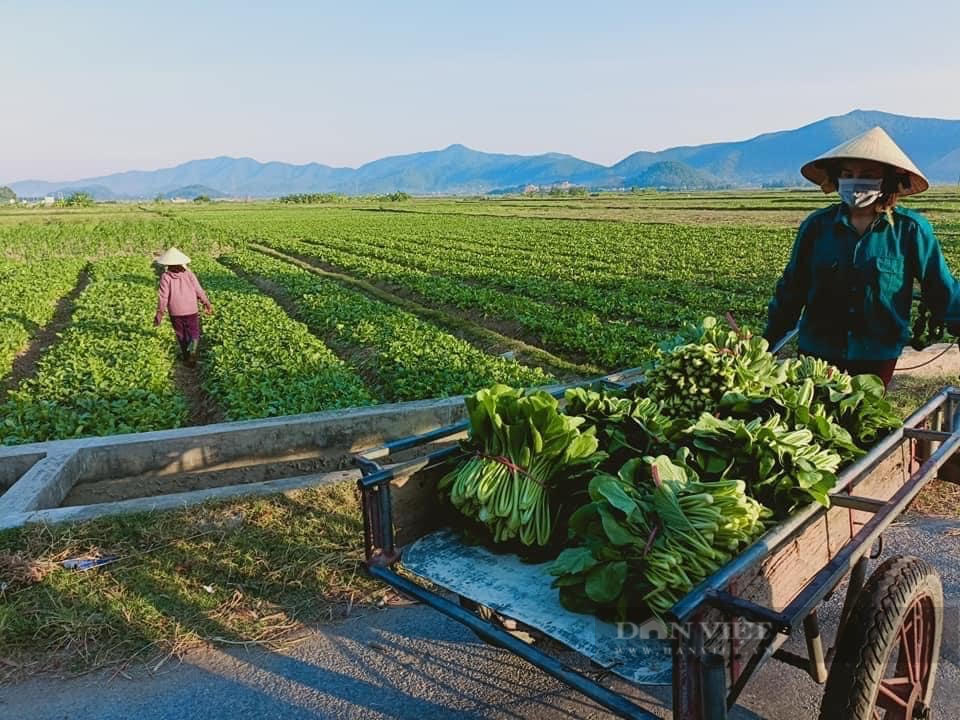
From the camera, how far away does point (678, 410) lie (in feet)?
10.8

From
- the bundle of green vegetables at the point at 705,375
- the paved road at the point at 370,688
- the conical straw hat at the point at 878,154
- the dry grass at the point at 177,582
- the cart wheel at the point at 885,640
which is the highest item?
the conical straw hat at the point at 878,154

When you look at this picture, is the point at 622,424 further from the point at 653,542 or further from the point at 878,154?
the point at 878,154

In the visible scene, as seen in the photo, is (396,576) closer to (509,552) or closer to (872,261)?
(509,552)

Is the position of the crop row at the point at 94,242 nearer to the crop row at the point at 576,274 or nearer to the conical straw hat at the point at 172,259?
the crop row at the point at 576,274

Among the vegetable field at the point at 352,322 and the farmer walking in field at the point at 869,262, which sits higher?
the farmer walking in field at the point at 869,262

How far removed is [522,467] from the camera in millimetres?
2900

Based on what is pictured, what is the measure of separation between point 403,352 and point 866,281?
7.07m

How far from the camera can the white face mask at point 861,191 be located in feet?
13.5

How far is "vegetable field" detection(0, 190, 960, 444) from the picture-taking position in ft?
28.6

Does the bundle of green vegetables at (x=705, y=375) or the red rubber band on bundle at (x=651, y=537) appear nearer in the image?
the red rubber band on bundle at (x=651, y=537)

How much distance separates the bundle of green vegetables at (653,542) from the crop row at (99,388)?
6.52m

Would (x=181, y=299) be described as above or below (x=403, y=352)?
above

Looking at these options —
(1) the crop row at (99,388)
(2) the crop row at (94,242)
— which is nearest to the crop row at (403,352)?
(1) the crop row at (99,388)

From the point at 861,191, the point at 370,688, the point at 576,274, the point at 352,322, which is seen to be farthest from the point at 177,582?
the point at 576,274
